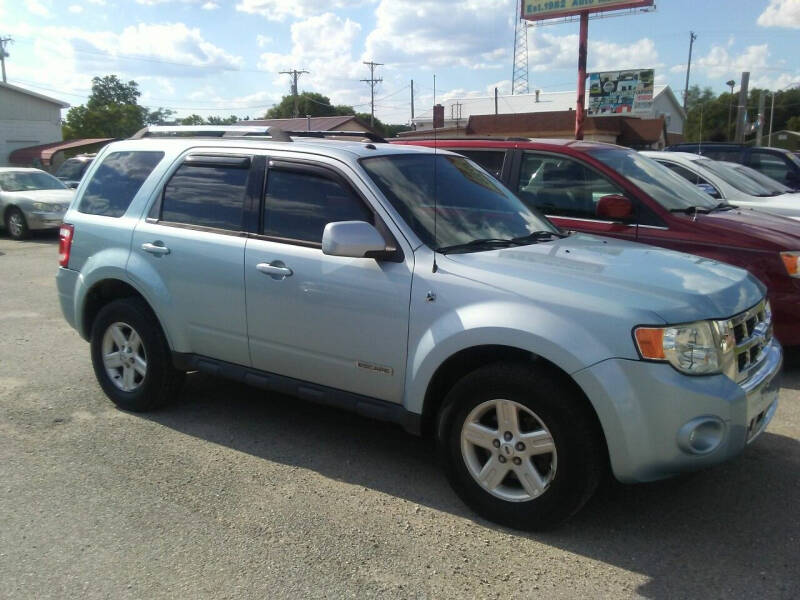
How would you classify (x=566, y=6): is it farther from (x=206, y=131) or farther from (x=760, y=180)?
(x=206, y=131)

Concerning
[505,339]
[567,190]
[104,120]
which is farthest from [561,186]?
[104,120]

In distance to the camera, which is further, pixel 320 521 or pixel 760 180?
pixel 760 180

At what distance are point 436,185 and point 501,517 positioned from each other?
1.90 metres

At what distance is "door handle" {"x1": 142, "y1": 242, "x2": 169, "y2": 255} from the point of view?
4.77 m

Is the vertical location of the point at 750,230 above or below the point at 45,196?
above

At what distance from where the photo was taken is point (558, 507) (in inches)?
133

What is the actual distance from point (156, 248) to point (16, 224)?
13.2 meters

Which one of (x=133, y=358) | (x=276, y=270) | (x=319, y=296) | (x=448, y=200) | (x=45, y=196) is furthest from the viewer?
(x=45, y=196)

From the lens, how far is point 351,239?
369 cm

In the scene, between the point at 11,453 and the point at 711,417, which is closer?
the point at 711,417

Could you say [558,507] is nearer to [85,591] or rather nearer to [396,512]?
[396,512]

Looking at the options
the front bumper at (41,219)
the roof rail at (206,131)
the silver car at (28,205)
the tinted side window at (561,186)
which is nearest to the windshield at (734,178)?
the tinted side window at (561,186)

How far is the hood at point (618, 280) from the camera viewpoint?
10.7ft

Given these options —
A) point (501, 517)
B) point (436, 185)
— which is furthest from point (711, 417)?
point (436, 185)
